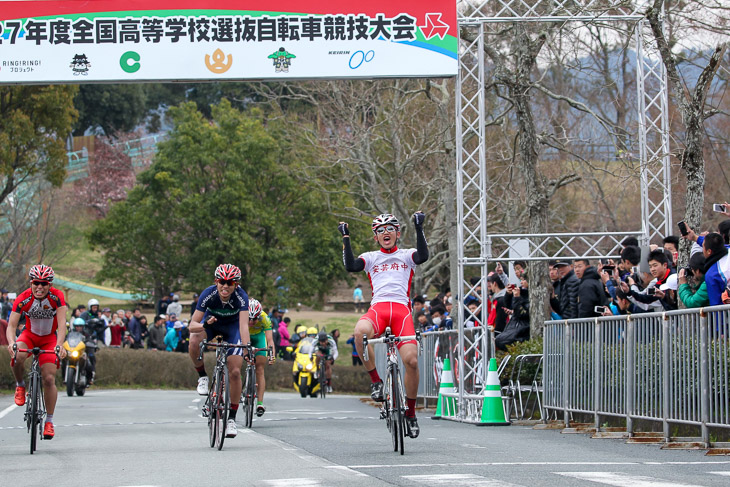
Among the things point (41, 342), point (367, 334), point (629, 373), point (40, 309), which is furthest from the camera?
point (629, 373)

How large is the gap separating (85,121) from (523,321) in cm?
6780

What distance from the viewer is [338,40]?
18.5 meters

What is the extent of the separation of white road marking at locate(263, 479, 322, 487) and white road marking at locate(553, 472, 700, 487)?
184cm

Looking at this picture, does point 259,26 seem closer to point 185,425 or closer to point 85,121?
point 185,425

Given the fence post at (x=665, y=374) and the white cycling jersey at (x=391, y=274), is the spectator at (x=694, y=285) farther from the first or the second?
the white cycling jersey at (x=391, y=274)

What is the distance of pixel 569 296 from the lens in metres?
17.0

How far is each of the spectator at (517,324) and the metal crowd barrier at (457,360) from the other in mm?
394

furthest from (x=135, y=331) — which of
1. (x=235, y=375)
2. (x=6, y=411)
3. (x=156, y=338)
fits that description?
(x=235, y=375)

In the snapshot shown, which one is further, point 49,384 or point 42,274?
point 49,384

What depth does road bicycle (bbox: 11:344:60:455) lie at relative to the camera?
12.4 m

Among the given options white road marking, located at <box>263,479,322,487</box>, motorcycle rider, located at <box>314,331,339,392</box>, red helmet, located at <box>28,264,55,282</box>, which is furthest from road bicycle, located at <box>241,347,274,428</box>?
motorcycle rider, located at <box>314,331,339,392</box>

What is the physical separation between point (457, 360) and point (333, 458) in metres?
9.14

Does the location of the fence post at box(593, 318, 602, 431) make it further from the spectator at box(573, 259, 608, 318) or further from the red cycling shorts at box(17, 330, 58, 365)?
the red cycling shorts at box(17, 330, 58, 365)

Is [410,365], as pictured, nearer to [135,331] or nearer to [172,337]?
[172,337]
